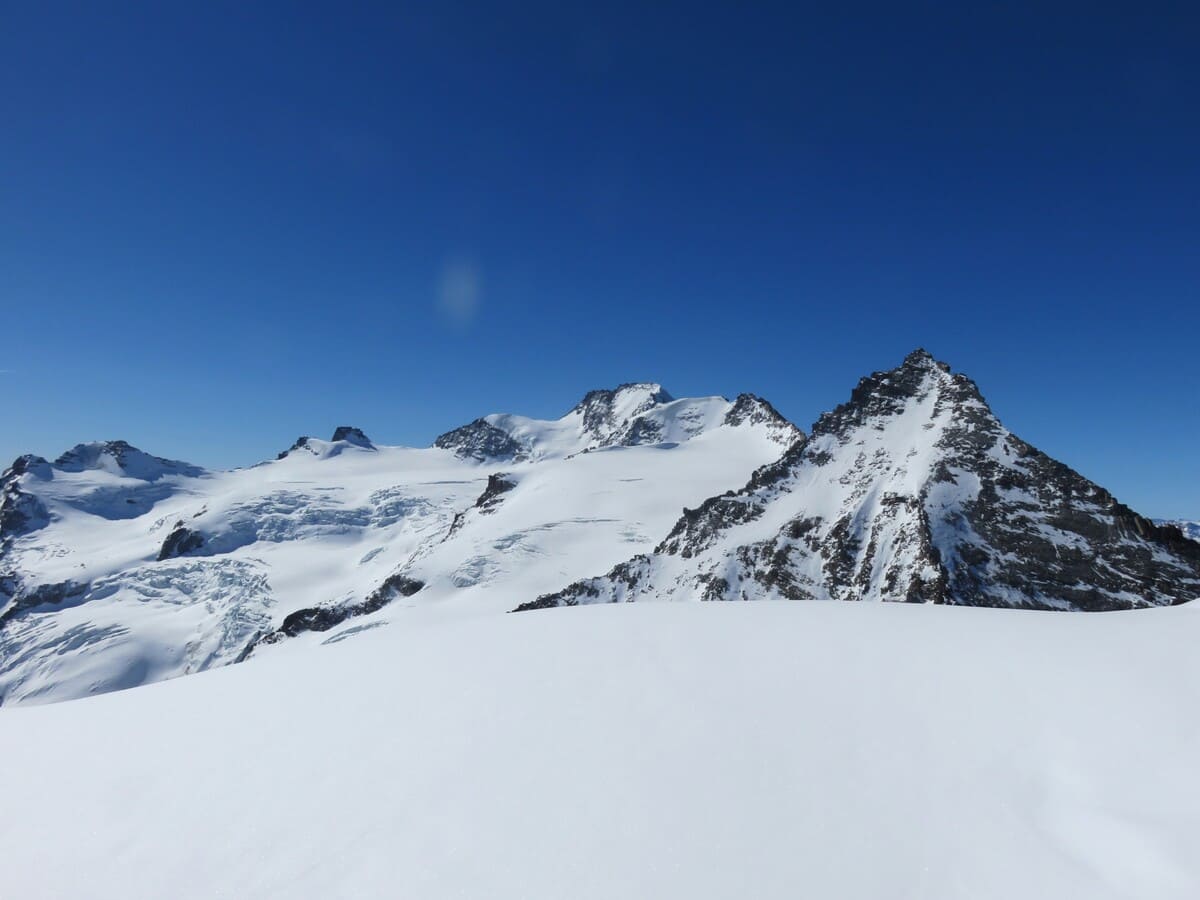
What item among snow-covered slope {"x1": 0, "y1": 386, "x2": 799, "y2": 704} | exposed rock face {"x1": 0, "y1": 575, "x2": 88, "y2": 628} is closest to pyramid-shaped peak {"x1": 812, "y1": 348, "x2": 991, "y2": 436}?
snow-covered slope {"x1": 0, "y1": 386, "x2": 799, "y2": 704}

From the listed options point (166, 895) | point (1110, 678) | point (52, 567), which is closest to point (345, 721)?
point (166, 895)

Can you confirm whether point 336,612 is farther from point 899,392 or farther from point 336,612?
point 899,392

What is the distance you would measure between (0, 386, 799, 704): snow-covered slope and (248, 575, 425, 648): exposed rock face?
0.21 meters

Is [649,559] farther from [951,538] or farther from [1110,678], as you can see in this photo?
[1110,678]

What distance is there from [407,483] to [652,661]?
552 feet

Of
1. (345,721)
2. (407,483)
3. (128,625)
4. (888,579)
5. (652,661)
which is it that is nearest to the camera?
(345,721)

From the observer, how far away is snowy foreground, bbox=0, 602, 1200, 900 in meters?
3.40

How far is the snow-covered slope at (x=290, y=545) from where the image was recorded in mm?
86625

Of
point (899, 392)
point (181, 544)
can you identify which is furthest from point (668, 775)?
point (181, 544)

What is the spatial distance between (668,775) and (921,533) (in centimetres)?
6046

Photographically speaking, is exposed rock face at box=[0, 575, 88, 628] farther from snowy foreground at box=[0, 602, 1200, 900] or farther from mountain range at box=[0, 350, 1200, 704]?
snowy foreground at box=[0, 602, 1200, 900]

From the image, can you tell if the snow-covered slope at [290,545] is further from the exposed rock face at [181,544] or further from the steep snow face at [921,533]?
the steep snow face at [921,533]

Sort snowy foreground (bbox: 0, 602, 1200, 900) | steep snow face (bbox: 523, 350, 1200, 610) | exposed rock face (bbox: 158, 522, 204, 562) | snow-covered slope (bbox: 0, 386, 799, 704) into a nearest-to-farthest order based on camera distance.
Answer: snowy foreground (bbox: 0, 602, 1200, 900) → steep snow face (bbox: 523, 350, 1200, 610) → snow-covered slope (bbox: 0, 386, 799, 704) → exposed rock face (bbox: 158, 522, 204, 562)

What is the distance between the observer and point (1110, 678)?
4934 millimetres
